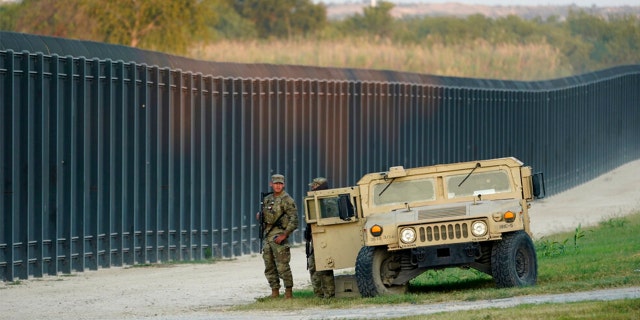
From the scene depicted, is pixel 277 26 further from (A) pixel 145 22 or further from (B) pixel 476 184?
(B) pixel 476 184

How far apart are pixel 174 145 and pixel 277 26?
94509mm

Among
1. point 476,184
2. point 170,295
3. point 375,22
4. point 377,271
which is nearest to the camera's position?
point 377,271

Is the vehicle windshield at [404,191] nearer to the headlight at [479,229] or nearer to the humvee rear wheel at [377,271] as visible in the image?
the humvee rear wheel at [377,271]

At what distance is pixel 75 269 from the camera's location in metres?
26.5

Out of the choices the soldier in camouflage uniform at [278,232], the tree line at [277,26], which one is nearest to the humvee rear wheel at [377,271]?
the soldier in camouflage uniform at [278,232]

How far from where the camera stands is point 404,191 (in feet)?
71.3

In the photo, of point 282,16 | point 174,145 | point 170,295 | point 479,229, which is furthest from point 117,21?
point 479,229

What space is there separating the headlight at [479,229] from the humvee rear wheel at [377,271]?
1136mm

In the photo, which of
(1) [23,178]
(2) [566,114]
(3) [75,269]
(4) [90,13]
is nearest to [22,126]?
(1) [23,178]

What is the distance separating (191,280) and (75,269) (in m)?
2.17

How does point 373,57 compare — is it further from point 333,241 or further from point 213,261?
point 333,241

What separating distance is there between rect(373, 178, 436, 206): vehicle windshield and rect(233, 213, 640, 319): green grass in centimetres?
124

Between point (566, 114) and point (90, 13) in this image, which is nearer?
point (566, 114)

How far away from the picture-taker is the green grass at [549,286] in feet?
55.5
